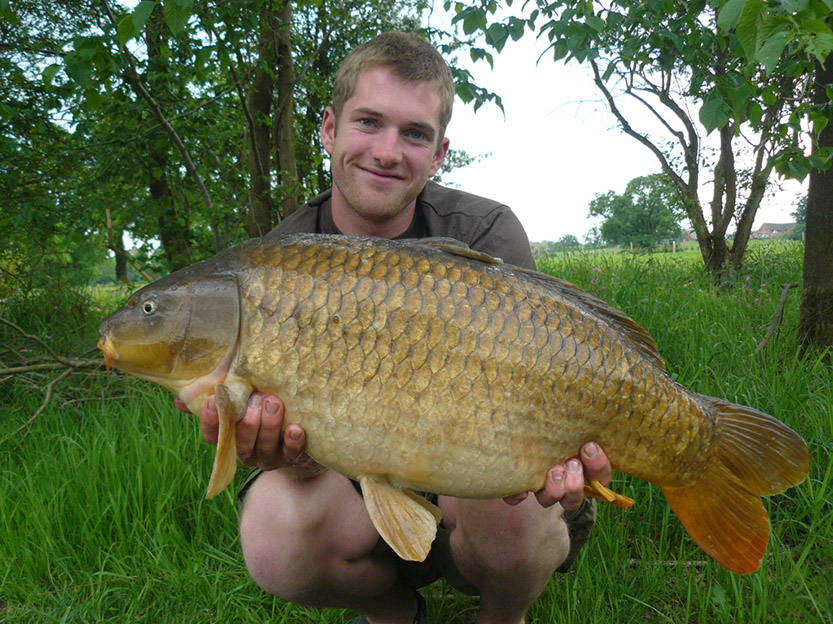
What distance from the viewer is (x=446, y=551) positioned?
156cm

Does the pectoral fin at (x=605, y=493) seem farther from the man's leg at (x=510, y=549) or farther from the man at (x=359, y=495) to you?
the man's leg at (x=510, y=549)

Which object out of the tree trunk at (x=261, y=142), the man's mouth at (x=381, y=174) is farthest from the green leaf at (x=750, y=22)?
the tree trunk at (x=261, y=142)

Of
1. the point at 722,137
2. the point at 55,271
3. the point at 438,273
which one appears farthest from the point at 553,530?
the point at 722,137

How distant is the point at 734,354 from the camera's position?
2406mm

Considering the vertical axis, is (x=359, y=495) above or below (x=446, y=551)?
above

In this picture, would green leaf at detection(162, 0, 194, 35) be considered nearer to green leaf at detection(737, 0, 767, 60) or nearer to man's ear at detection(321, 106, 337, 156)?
man's ear at detection(321, 106, 337, 156)

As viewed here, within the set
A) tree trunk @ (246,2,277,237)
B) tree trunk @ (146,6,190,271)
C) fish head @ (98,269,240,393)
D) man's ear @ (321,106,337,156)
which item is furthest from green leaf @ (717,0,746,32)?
tree trunk @ (246,2,277,237)

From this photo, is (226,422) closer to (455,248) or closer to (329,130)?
(455,248)

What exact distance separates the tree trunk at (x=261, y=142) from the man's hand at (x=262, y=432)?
2.97m

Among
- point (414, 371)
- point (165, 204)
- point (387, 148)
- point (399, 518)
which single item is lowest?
point (399, 518)

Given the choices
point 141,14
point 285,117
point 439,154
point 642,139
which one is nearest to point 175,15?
point 141,14

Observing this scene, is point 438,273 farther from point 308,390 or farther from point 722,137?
point 722,137

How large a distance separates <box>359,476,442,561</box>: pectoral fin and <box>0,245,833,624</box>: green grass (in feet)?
1.91

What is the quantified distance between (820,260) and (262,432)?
8.22 ft
